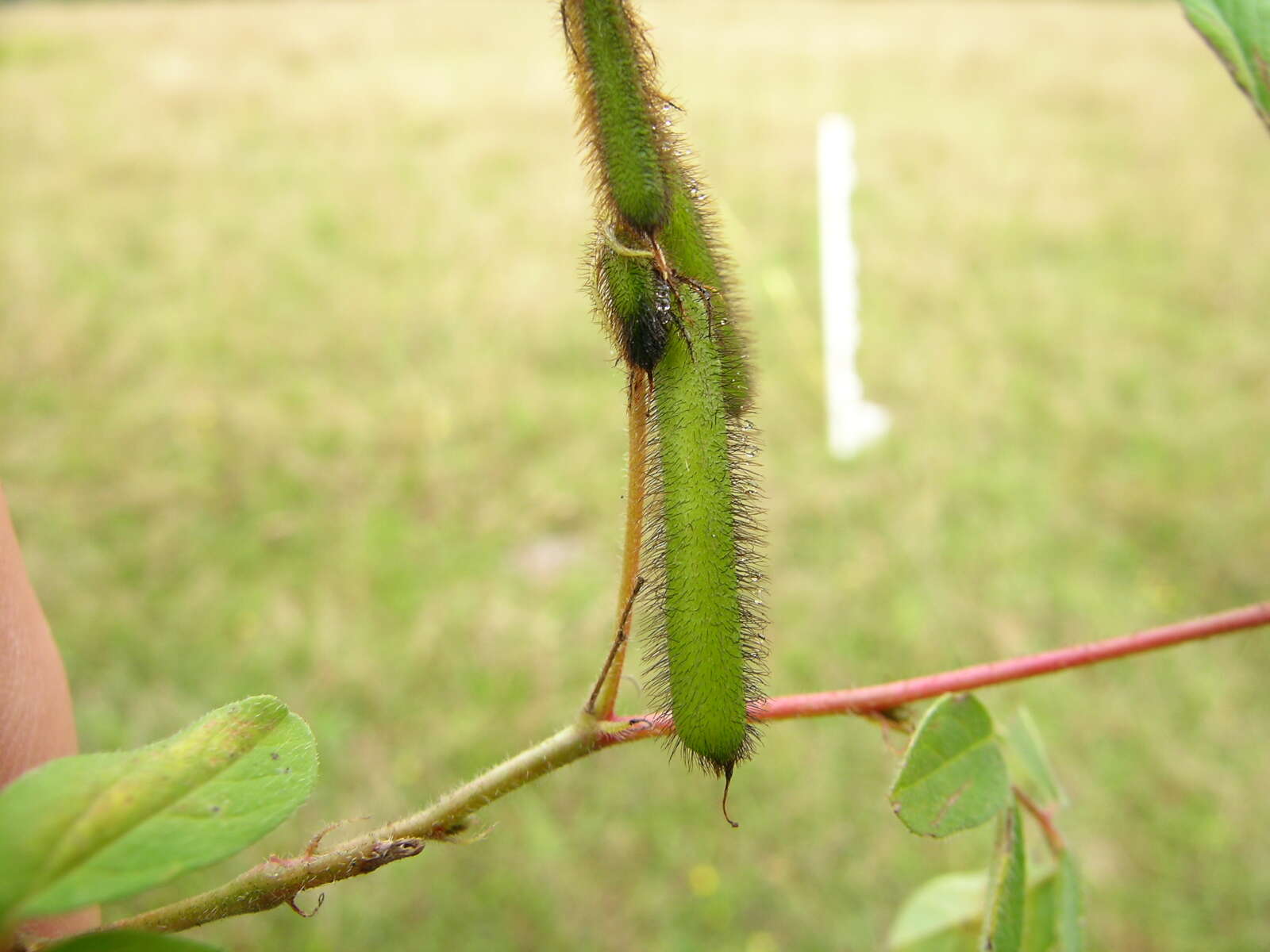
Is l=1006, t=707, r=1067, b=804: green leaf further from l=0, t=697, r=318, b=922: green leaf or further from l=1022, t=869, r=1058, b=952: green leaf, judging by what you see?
l=0, t=697, r=318, b=922: green leaf

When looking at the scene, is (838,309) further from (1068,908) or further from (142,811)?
(142,811)

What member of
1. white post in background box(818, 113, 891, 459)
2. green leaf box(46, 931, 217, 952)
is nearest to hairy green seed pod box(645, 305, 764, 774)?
green leaf box(46, 931, 217, 952)

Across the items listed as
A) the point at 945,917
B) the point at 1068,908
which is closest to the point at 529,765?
the point at 1068,908

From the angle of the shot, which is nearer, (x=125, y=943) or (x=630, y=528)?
(x=125, y=943)

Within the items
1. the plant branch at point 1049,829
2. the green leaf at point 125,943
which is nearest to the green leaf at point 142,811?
the green leaf at point 125,943

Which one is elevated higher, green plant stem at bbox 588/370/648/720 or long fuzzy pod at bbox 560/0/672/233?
long fuzzy pod at bbox 560/0/672/233

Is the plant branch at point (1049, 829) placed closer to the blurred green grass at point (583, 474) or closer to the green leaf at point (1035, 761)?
the green leaf at point (1035, 761)
